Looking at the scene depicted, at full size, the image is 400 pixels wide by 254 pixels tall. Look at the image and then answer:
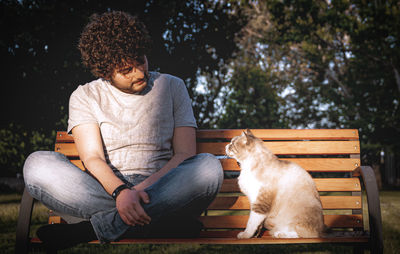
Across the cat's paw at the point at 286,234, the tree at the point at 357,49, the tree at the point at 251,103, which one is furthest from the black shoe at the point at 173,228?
the tree at the point at 251,103

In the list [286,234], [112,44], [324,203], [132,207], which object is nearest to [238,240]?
[286,234]

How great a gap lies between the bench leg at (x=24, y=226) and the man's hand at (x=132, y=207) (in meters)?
0.78

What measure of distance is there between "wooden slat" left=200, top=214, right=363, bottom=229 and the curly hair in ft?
4.50

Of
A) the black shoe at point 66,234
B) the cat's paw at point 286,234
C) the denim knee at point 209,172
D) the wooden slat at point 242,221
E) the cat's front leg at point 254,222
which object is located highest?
the denim knee at point 209,172

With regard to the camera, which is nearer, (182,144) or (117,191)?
(117,191)

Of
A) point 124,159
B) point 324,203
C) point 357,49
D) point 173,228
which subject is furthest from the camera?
point 357,49

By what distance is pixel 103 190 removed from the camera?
200cm

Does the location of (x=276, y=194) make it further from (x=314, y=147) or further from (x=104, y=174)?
(x=104, y=174)

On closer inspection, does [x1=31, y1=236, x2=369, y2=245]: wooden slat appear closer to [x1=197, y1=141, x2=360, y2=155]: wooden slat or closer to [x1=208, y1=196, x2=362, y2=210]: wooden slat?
[x1=208, y1=196, x2=362, y2=210]: wooden slat

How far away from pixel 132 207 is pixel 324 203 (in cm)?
170

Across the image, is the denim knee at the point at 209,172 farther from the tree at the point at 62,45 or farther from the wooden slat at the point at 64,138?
the tree at the point at 62,45

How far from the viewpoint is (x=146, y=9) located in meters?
7.02

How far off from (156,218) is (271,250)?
231 cm

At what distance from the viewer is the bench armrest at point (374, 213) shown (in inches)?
86.1
